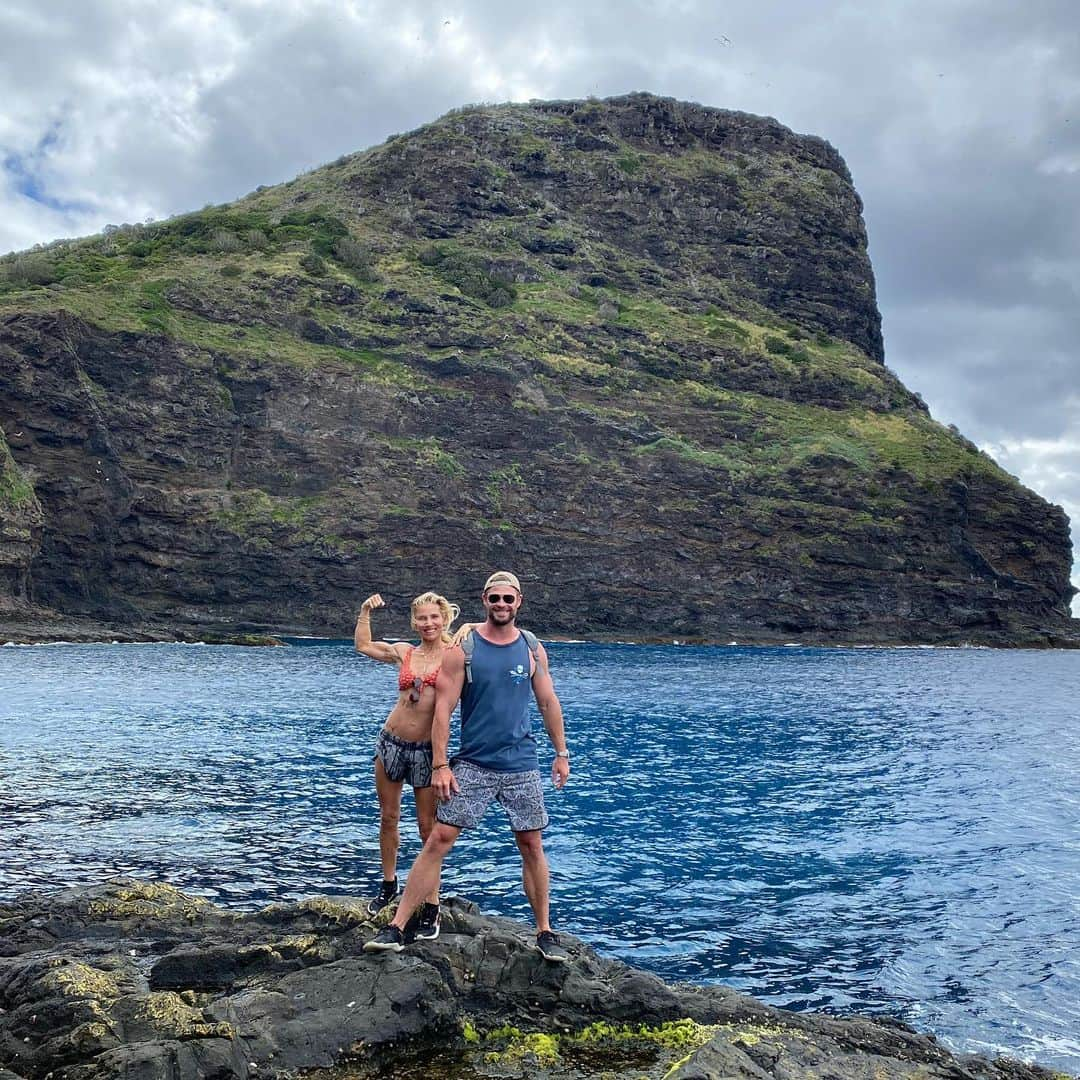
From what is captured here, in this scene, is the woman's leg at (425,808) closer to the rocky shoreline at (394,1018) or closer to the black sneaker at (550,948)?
the rocky shoreline at (394,1018)

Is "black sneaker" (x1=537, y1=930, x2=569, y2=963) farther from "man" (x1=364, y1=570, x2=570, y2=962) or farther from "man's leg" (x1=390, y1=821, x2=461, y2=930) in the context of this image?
"man's leg" (x1=390, y1=821, x2=461, y2=930)

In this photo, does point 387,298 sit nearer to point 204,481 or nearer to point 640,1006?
point 204,481

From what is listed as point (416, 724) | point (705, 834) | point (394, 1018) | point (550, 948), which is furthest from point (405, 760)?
point (705, 834)

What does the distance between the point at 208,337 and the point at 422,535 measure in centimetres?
2605

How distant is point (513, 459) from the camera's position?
3391 inches

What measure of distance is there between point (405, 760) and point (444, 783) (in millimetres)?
1027

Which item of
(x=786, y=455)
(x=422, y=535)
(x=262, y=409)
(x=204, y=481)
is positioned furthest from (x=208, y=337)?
(x=786, y=455)

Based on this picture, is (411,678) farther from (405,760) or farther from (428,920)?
(428,920)

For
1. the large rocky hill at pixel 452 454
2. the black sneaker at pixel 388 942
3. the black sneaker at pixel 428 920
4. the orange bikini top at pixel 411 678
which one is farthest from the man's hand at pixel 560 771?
the large rocky hill at pixel 452 454

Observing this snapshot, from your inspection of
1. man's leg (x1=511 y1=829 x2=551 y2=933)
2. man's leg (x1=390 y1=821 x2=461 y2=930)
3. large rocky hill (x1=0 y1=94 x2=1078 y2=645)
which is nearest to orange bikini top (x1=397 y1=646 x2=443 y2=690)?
man's leg (x1=390 y1=821 x2=461 y2=930)

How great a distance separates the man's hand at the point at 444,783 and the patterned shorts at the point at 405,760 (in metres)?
0.83

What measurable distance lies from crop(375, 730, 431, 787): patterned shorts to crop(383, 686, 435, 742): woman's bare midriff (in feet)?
0.20

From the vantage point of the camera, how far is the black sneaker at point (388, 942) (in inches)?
279

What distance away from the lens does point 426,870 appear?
7191mm
